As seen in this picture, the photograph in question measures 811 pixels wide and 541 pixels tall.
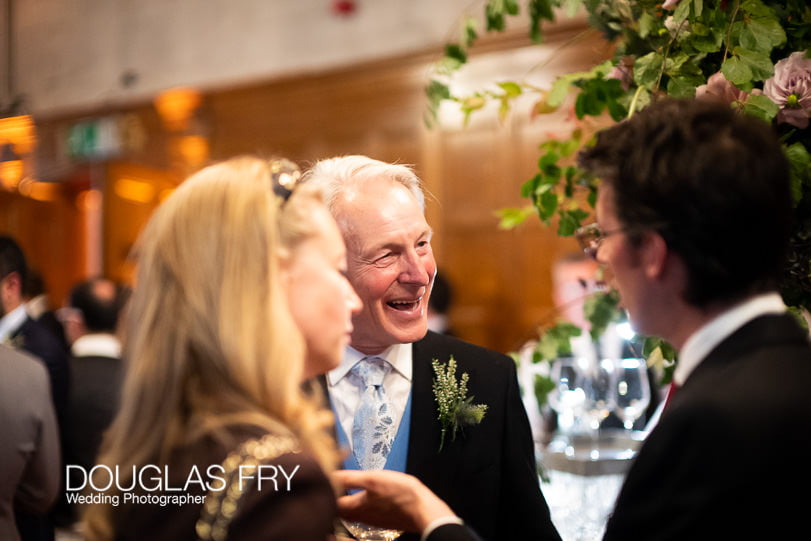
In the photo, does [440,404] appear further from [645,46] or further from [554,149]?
[645,46]

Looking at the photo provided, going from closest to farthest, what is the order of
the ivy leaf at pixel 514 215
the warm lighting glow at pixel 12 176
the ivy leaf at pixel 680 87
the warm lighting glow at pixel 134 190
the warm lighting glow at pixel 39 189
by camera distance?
the ivy leaf at pixel 680 87 → the ivy leaf at pixel 514 215 → the warm lighting glow at pixel 134 190 → the warm lighting glow at pixel 12 176 → the warm lighting glow at pixel 39 189

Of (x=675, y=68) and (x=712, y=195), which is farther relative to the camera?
(x=675, y=68)

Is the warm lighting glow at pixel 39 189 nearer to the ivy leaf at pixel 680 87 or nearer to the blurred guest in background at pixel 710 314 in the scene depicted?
the ivy leaf at pixel 680 87

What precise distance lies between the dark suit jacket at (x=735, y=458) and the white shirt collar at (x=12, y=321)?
3744mm

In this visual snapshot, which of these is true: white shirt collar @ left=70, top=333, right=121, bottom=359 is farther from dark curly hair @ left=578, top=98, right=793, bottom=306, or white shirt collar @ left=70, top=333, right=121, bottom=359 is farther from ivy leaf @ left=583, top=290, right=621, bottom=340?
dark curly hair @ left=578, top=98, right=793, bottom=306

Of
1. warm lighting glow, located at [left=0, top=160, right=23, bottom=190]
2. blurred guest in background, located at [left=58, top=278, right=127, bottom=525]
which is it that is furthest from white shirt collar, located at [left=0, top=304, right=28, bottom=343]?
warm lighting glow, located at [left=0, top=160, right=23, bottom=190]

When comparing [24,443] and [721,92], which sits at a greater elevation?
[721,92]

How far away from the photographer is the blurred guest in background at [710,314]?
107 centimetres

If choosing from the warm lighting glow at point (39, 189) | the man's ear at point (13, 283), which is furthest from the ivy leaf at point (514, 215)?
the warm lighting glow at point (39, 189)

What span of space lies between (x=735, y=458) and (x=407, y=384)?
1.00m

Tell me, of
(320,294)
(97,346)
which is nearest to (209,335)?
(320,294)

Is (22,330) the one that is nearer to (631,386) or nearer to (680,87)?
(631,386)

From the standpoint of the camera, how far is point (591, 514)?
7.62 feet

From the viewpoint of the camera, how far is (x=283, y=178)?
1304 millimetres
